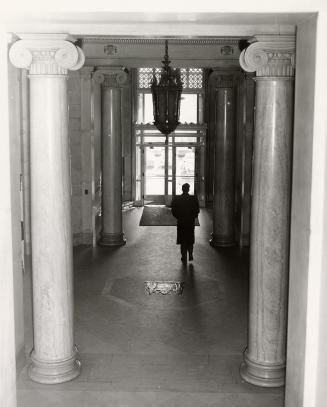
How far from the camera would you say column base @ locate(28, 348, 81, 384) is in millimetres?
5922

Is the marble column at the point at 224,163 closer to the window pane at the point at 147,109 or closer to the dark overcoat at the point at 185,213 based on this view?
the dark overcoat at the point at 185,213

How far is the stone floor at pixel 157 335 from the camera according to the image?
5.82m

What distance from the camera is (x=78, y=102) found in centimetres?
1298

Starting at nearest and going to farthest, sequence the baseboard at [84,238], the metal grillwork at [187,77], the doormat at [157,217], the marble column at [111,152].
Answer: the marble column at [111,152]
the baseboard at [84,238]
the doormat at [157,217]
the metal grillwork at [187,77]

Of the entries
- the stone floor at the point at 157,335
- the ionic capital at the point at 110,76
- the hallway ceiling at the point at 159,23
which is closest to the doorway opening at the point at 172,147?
the ionic capital at the point at 110,76

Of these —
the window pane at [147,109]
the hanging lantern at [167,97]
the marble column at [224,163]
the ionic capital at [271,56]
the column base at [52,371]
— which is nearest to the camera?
the ionic capital at [271,56]

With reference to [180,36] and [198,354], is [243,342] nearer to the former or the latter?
[198,354]

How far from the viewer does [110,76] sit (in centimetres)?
1228

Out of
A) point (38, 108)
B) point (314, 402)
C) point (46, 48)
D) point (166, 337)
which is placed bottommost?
point (166, 337)

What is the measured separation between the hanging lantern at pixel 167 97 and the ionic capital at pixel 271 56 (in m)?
2.94

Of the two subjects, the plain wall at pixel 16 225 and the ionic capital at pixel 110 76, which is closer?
the plain wall at pixel 16 225

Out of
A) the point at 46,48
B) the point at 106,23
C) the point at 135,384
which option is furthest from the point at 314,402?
the point at 46,48

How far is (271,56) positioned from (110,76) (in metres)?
7.35

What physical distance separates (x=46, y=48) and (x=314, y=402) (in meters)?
3.67
